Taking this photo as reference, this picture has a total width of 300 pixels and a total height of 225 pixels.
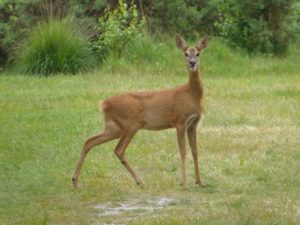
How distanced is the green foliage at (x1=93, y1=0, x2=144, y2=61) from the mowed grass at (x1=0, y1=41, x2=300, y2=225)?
3.49 ft

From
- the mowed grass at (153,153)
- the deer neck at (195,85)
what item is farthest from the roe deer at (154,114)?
the mowed grass at (153,153)

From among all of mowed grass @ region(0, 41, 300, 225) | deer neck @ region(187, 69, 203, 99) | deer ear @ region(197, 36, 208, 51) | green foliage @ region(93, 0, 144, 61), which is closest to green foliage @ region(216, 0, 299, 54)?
mowed grass @ region(0, 41, 300, 225)

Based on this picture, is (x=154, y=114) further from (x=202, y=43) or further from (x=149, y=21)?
(x=149, y=21)

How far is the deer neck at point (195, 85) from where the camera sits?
9844 mm

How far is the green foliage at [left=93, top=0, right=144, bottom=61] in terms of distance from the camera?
19.4 meters

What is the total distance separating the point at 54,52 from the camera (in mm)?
19031

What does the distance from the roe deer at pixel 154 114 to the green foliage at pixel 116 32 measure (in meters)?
9.48

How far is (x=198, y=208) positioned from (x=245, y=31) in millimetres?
11993

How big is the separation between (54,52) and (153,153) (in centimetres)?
814

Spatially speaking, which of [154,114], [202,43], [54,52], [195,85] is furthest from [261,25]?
[154,114]

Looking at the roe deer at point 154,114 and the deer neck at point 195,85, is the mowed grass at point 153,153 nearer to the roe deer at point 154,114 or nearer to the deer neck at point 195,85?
the roe deer at point 154,114

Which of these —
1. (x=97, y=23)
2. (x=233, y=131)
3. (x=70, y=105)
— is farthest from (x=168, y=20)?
(x=233, y=131)

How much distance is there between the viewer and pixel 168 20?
21984 mm

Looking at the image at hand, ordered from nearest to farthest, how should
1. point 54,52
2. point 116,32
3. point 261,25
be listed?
1. point 54,52
2. point 116,32
3. point 261,25
